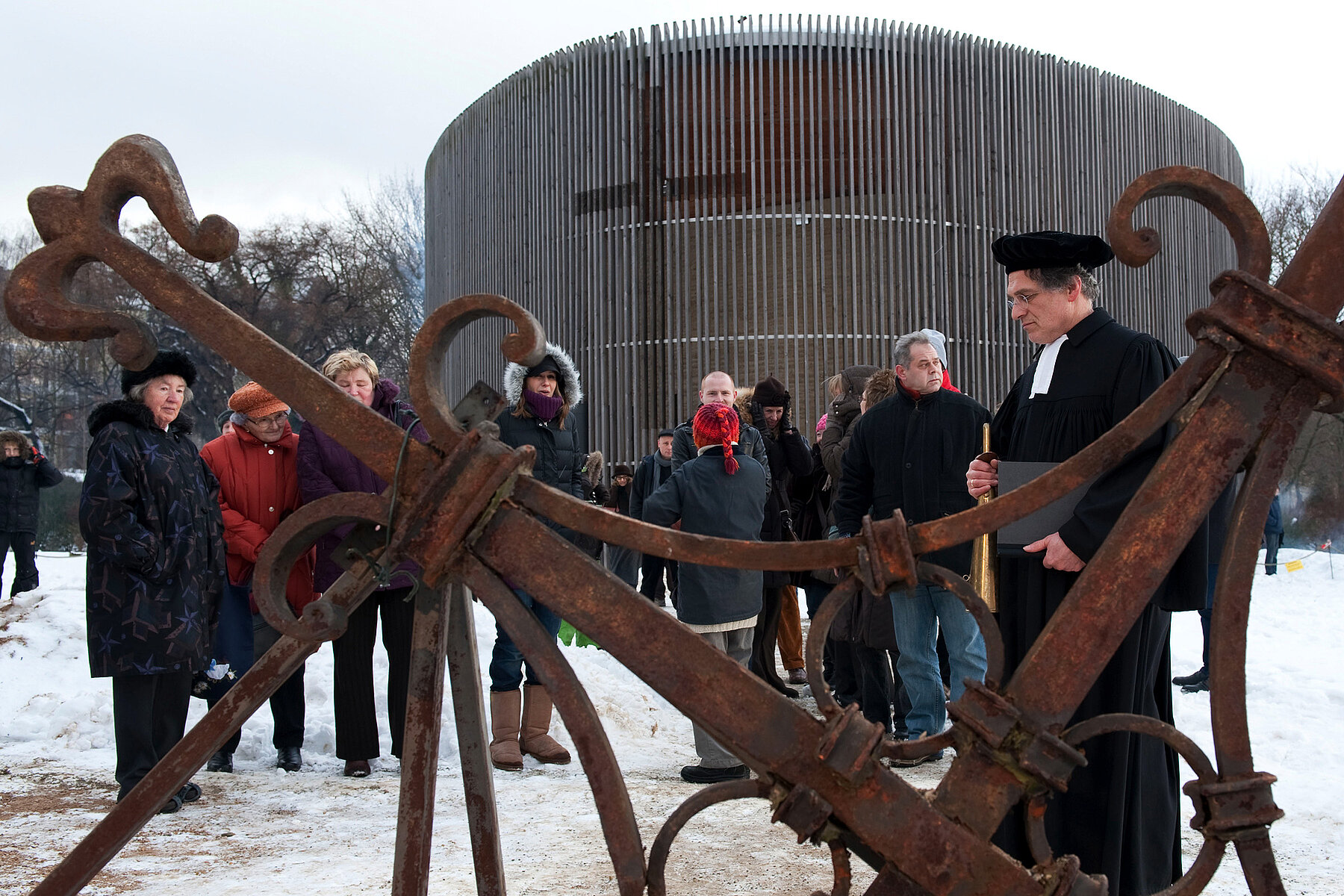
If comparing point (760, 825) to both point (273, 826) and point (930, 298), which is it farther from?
point (930, 298)

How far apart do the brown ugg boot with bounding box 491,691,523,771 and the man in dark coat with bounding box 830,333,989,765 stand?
1.69m

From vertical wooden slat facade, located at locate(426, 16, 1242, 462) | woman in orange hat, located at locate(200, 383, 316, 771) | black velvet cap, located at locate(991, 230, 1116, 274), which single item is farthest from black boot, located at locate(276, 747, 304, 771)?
vertical wooden slat facade, located at locate(426, 16, 1242, 462)

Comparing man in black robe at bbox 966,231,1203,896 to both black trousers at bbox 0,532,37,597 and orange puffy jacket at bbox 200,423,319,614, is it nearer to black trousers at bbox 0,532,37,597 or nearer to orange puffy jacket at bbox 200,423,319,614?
orange puffy jacket at bbox 200,423,319,614

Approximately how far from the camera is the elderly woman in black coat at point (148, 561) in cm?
409

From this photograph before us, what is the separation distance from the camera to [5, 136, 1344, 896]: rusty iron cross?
164 centimetres

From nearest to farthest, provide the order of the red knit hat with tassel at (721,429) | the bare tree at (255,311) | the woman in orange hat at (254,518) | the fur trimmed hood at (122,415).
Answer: the fur trimmed hood at (122,415)
the red knit hat with tassel at (721,429)
the woman in orange hat at (254,518)
the bare tree at (255,311)

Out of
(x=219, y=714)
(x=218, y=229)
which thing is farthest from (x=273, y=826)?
(x=218, y=229)

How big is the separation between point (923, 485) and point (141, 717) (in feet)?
10.6

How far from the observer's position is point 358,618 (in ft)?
15.4

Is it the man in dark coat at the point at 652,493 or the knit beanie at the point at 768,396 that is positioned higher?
the knit beanie at the point at 768,396

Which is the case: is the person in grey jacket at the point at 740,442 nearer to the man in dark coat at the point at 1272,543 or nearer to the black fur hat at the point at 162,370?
the black fur hat at the point at 162,370

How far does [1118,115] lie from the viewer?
49.8 feet

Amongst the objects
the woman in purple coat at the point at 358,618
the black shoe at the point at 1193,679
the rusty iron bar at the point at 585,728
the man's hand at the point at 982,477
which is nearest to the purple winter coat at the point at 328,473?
the woman in purple coat at the point at 358,618

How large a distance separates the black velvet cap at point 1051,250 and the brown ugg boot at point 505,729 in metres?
3.07
